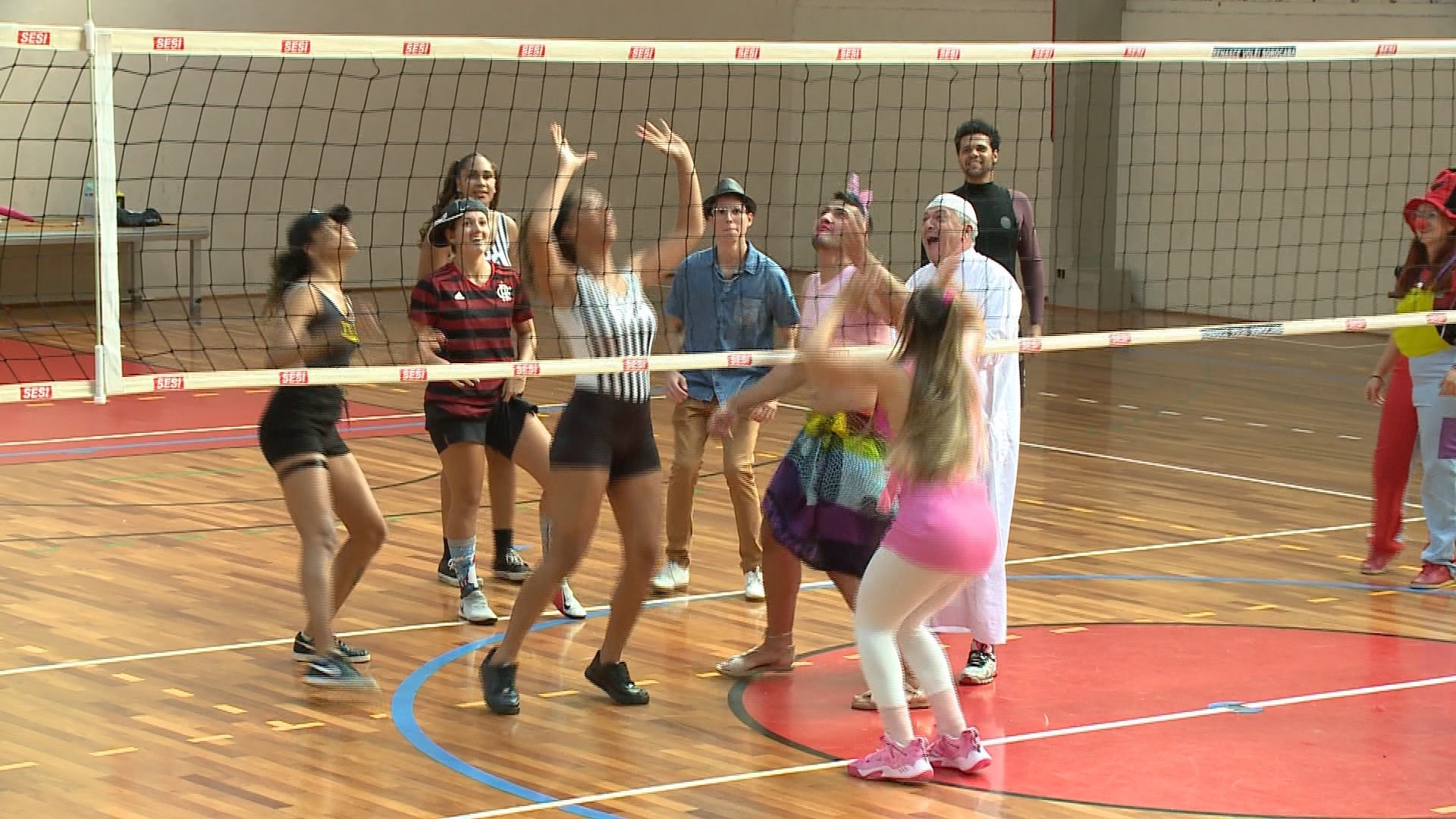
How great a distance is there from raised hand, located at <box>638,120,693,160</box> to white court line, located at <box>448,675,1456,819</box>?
1.94m

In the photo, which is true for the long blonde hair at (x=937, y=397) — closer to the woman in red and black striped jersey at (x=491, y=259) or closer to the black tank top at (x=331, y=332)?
the black tank top at (x=331, y=332)

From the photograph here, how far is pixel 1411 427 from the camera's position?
7.95 m

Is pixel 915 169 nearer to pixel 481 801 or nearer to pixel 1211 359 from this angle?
pixel 1211 359

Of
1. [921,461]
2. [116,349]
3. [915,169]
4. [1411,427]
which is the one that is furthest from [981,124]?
[915,169]

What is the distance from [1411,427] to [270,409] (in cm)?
473

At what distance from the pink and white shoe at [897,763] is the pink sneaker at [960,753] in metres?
0.07

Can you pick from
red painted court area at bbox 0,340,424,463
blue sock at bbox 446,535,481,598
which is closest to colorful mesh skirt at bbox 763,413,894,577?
blue sock at bbox 446,535,481,598

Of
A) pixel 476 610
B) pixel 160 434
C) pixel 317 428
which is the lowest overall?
pixel 476 610

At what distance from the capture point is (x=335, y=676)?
19.8 feet

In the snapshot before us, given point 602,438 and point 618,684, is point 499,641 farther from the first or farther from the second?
point 602,438

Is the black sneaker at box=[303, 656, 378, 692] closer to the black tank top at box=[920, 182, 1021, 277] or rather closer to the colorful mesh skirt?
the colorful mesh skirt

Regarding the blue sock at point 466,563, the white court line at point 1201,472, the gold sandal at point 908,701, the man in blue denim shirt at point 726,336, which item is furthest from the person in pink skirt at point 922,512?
the white court line at point 1201,472

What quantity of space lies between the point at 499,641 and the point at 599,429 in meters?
1.24

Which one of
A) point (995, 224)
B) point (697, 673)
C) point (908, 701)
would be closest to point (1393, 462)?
point (995, 224)
